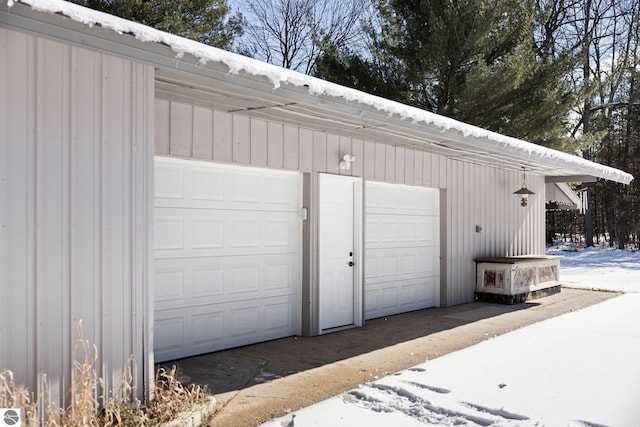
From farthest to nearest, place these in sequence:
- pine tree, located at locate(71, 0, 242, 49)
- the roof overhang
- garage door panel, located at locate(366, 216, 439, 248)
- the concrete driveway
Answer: the roof overhang, pine tree, located at locate(71, 0, 242, 49), garage door panel, located at locate(366, 216, 439, 248), the concrete driveway

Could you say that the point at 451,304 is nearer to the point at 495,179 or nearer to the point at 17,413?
the point at 495,179

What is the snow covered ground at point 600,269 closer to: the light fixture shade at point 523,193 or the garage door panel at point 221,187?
the light fixture shade at point 523,193

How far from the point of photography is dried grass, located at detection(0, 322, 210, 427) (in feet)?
9.91

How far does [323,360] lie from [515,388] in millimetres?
1737

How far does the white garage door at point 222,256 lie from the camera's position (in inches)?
205

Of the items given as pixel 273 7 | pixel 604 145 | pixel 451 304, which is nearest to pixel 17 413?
pixel 451 304

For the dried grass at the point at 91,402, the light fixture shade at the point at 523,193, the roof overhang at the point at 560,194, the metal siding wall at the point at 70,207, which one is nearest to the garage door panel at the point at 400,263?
the light fixture shade at the point at 523,193

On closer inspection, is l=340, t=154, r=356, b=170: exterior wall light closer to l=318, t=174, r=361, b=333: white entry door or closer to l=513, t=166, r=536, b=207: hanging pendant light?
l=318, t=174, r=361, b=333: white entry door

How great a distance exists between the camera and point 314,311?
21.0 feet

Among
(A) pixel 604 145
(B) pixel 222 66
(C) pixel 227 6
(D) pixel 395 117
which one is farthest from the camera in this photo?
(A) pixel 604 145

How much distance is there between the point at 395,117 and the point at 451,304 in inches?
167

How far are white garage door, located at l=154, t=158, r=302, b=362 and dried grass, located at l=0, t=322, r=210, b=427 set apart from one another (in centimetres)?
152

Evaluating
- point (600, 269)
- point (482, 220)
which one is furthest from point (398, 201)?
point (600, 269)

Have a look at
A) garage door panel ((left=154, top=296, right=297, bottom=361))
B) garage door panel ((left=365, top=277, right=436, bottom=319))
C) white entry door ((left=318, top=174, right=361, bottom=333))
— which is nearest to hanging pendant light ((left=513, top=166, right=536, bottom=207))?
garage door panel ((left=365, top=277, right=436, bottom=319))
